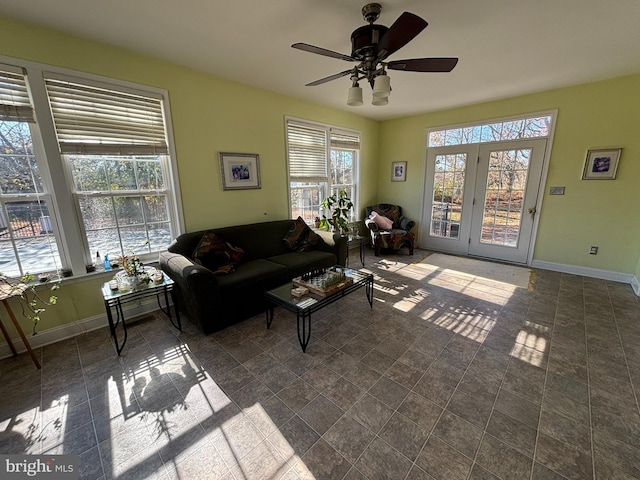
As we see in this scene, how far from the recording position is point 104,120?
2414mm

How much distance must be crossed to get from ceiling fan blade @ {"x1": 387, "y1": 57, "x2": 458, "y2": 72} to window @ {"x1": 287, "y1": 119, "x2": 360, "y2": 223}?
2.22 metres

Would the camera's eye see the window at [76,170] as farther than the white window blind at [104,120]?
No

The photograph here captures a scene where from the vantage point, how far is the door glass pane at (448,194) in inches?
183

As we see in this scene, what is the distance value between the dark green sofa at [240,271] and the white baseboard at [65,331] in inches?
22.3

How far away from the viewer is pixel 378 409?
1.65 m

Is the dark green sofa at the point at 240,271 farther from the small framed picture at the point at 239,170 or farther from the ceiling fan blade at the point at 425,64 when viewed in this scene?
the ceiling fan blade at the point at 425,64

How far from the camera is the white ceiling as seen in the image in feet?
6.03

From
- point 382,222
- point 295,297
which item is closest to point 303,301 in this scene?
point 295,297

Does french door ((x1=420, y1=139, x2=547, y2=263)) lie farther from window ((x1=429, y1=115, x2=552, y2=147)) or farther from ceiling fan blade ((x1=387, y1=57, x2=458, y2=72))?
ceiling fan blade ((x1=387, y1=57, x2=458, y2=72))

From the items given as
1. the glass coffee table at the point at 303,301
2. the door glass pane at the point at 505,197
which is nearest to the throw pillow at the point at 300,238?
the glass coffee table at the point at 303,301

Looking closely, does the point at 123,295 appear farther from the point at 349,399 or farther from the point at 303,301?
the point at 349,399

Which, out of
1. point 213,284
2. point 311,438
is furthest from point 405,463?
point 213,284

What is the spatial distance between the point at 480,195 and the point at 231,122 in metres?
4.11

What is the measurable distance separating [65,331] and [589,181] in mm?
6352
